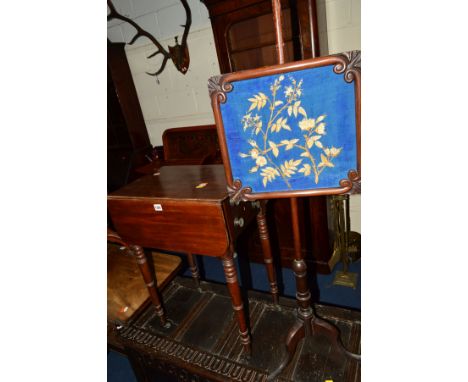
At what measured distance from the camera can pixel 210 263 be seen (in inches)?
129

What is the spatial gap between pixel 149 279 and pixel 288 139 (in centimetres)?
130

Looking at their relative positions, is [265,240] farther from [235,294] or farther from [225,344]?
[225,344]

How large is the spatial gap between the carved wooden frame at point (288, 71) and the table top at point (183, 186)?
0.43ft

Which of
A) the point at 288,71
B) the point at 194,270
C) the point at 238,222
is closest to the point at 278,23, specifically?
the point at 288,71

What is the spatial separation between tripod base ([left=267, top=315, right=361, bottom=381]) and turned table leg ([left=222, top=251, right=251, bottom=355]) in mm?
216

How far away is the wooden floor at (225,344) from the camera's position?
1.48m

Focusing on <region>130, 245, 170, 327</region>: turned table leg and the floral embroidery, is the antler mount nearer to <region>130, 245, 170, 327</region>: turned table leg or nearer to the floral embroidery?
<region>130, 245, 170, 327</region>: turned table leg

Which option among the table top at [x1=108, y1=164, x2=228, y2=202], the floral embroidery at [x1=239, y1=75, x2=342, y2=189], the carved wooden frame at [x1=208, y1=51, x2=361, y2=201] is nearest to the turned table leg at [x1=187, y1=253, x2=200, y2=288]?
the table top at [x1=108, y1=164, x2=228, y2=202]

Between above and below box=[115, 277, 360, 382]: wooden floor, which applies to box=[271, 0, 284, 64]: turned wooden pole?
above

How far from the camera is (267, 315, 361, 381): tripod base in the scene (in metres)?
1.49

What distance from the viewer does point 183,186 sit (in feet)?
4.98

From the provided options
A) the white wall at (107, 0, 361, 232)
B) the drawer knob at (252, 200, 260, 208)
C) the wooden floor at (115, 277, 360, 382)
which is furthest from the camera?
the white wall at (107, 0, 361, 232)

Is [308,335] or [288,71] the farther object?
[308,335]
